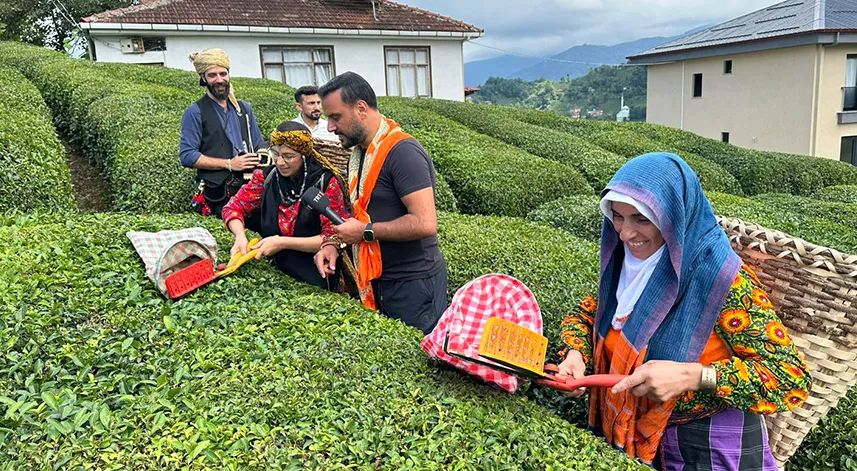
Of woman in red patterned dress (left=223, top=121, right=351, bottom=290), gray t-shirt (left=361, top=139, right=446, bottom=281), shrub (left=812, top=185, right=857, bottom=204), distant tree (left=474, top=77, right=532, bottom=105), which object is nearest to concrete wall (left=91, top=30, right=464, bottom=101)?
shrub (left=812, top=185, right=857, bottom=204)

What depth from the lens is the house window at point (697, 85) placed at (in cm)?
2762

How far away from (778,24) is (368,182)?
27.1 meters

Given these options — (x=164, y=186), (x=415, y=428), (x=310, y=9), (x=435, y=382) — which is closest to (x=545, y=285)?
(x=435, y=382)

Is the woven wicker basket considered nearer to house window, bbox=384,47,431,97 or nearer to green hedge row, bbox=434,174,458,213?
green hedge row, bbox=434,174,458,213

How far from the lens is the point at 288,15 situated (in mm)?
21094

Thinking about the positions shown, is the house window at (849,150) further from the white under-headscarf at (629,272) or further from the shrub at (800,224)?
the white under-headscarf at (629,272)

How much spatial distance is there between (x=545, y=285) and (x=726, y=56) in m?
25.4

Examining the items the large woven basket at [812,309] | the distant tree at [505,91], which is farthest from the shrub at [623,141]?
the distant tree at [505,91]

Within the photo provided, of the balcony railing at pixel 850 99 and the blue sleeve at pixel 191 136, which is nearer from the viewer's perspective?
the blue sleeve at pixel 191 136

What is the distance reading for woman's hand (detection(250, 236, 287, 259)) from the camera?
3.45 metres

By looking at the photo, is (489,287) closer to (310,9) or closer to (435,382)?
(435,382)

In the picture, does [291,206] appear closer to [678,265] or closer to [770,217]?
[678,265]

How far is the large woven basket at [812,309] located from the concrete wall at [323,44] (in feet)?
64.9

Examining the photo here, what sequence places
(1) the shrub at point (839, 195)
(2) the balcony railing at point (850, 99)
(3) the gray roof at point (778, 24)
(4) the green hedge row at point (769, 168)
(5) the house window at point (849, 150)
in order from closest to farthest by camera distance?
(1) the shrub at point (839, 195) → (4) the green hedge row at point (769, 168) → (3) the gray roof at point (778, 24) → (2) the balcony railing at point (850, 99) → (5) the house window at point (849, 150)
